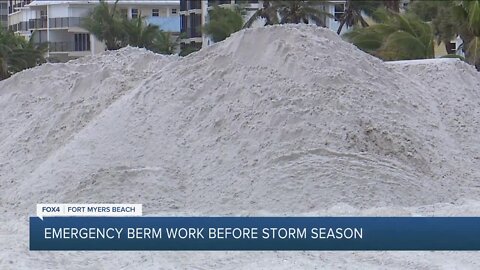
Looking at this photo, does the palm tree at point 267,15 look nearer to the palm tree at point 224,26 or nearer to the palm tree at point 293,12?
the palm tree at point 293,12

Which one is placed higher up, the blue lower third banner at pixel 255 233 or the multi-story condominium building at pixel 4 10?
the multi-story condominium building at pixel 4 10

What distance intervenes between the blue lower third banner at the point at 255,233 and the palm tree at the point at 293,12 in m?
27.3

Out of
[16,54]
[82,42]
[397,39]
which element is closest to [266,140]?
[397,39]

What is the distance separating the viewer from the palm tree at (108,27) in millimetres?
38875

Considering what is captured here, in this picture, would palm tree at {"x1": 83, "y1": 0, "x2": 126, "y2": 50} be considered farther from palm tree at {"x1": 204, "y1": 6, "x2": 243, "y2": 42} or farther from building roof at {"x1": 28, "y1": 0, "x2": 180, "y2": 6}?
building roof at {"x1": 28, "y1": 0, "x2": 180, "y2": 6}

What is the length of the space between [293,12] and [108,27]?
8.86m

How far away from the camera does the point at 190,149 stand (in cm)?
1152

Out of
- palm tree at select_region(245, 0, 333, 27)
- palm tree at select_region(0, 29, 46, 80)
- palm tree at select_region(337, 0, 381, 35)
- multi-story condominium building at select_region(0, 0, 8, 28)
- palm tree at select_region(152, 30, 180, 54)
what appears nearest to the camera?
palm tree at select_region(0, 29, 46, 80)

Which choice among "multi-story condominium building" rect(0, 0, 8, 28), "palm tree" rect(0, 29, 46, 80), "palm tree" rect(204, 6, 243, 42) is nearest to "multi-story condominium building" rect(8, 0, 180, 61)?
"palm tree" rect(0, 29, 46, 80)

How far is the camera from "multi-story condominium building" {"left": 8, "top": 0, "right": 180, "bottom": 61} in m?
53.5

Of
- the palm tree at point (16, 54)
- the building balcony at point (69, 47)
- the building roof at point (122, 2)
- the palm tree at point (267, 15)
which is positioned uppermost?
the building roof at point (122, 2)

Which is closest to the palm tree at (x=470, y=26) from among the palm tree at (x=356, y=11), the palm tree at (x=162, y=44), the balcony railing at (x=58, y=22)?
the palm tree at (x=356, y=11)

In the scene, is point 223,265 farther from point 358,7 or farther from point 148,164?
point 358,7

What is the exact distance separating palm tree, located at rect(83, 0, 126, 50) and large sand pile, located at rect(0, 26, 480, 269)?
25003 millimetres
